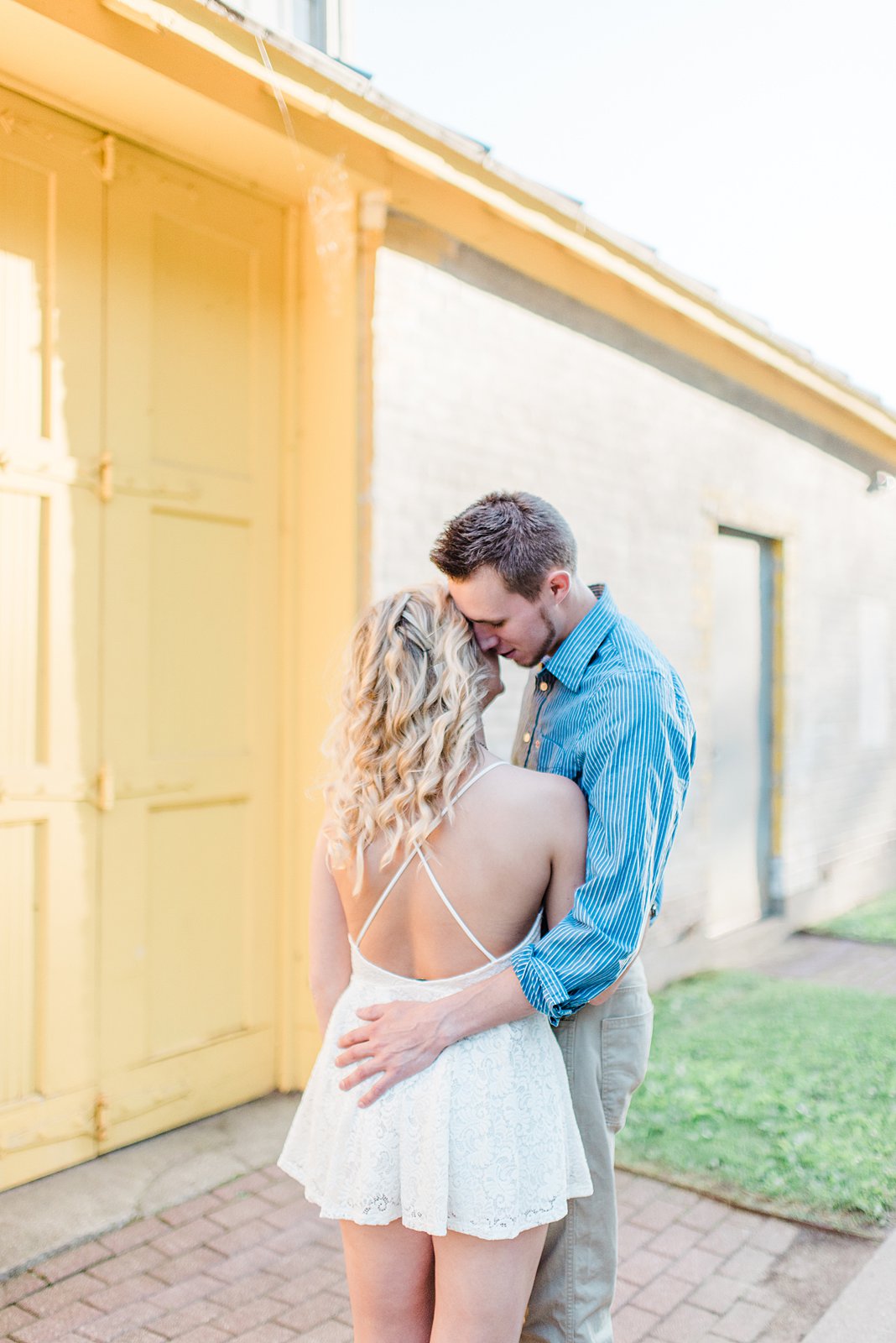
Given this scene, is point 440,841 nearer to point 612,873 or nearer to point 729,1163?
point 612,873

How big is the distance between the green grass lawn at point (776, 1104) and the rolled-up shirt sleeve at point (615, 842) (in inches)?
91.3

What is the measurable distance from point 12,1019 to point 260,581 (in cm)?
185

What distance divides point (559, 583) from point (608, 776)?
451mm

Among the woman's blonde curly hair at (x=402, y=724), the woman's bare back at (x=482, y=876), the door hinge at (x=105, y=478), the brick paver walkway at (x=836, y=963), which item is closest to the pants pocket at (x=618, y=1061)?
the woman's bare back at (x=482, y=876)

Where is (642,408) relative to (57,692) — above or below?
above

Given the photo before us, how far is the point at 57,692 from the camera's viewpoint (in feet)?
12.0

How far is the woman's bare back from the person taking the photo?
176cm

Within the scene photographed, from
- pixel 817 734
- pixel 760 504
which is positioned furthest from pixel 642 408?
pixel 817 734

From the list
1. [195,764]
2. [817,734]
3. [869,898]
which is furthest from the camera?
[869,898]

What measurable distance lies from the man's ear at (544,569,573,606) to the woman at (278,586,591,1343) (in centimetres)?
29

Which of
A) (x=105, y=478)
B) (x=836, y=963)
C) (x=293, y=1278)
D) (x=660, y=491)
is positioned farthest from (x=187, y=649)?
(x=836, y=963)

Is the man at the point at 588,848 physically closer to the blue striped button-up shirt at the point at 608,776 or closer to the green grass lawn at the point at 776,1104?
the blue striped button-up shirt at the point at 608,776

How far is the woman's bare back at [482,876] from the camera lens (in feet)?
5.76

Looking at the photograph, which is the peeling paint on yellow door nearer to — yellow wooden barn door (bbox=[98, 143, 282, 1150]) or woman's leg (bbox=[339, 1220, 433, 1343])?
yellow wooden barn door (bbox=[98, 143, 282, 1150])
